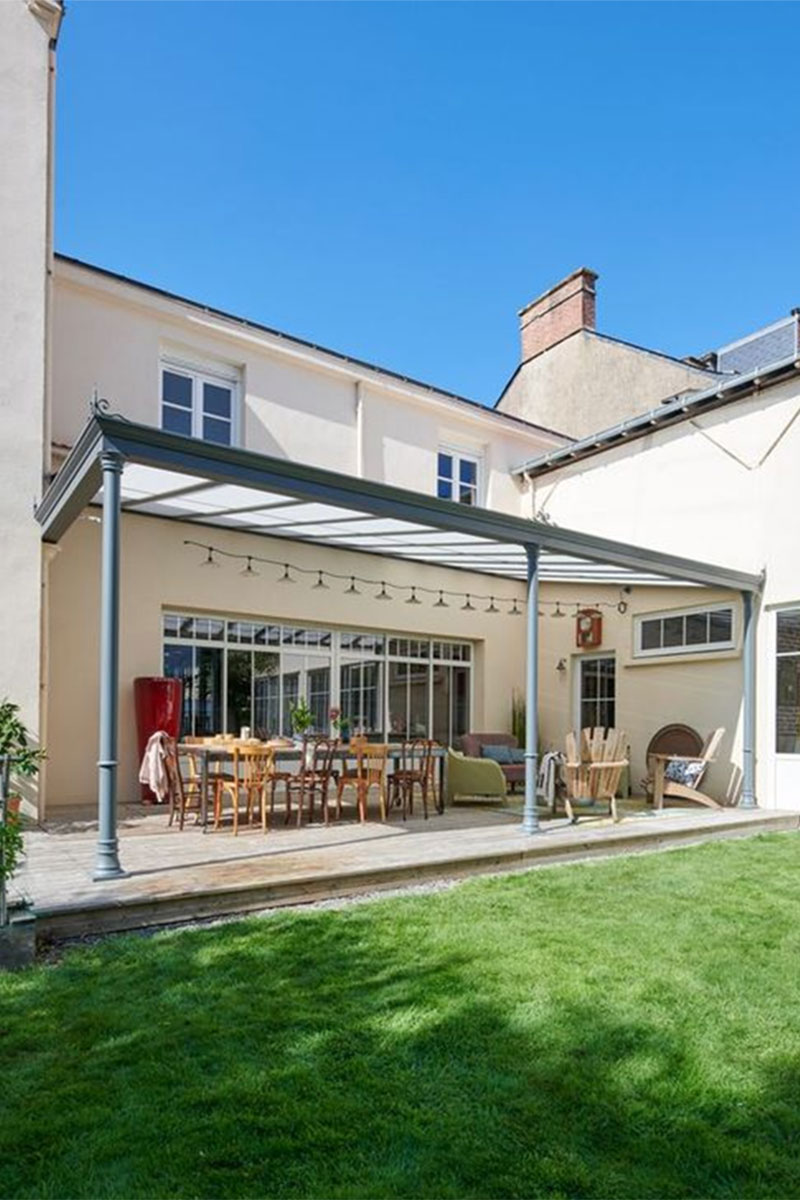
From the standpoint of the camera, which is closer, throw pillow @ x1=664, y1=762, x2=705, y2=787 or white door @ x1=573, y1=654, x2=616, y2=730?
throw pillow @ x1=664, y1=762, x2=705, y2=787

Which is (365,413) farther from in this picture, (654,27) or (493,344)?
(493,344)

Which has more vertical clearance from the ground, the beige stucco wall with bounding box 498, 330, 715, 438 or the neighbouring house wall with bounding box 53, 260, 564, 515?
the beige stucco wall with bounding box 498, 330, 715, 438

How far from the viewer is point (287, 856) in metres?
6.58

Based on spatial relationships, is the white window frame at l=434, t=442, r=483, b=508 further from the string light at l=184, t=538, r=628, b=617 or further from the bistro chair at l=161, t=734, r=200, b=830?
the bistro chair at l=161, t=734, r=200, b=830

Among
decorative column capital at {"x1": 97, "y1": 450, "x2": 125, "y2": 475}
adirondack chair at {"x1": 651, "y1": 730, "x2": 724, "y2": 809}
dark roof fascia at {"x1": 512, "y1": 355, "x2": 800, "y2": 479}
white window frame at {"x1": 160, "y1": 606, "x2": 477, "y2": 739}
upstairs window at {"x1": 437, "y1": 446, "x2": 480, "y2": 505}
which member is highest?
dark roof fascia at {"x1": 512, "y1": 355, "x2": 800, "y2": 479}

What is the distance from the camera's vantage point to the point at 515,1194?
7.63ft

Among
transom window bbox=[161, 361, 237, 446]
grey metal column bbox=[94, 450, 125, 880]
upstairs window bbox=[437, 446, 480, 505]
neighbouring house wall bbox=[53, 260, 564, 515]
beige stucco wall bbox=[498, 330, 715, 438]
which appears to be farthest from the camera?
beige stucco wall bbox=[498, 330, 715, 438]

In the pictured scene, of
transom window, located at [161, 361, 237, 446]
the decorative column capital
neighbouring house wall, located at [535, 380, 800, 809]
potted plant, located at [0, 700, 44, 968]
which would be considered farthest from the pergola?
transom window, located at [161, 361, 237, 446]

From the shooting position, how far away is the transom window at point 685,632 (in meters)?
11.5

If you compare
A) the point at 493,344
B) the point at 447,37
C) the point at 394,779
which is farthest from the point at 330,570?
the point at 493,344

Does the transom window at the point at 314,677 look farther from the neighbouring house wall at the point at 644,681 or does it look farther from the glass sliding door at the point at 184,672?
the neighbouring house wall at the point at 644,681

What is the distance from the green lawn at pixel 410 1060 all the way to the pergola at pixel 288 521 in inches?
76.1

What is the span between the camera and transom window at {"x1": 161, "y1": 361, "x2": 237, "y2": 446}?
432 inches

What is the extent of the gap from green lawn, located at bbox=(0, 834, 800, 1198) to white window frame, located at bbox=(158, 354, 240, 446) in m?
7.74
